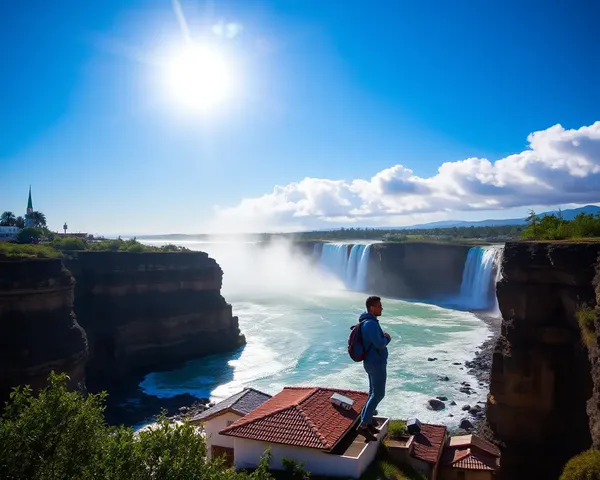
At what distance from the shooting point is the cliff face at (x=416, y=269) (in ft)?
202

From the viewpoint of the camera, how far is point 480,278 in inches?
2137

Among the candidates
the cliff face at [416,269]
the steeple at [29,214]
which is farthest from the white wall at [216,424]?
the steeple at [29,214]

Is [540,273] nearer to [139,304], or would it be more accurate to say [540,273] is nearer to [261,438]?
[261,438]

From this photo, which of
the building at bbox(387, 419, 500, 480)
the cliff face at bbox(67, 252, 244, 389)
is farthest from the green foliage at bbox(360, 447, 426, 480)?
the cliff face at bbox(67, 252, 244, 389)

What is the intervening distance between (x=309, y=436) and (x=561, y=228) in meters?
11.9

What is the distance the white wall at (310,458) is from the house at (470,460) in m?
4.63

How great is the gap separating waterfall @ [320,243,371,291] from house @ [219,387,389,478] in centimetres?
5784

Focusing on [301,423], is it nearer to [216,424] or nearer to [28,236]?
[216,424]

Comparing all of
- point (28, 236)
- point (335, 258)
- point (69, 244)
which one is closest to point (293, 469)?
point (69, 244)

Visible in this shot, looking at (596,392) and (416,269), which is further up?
(596,392)

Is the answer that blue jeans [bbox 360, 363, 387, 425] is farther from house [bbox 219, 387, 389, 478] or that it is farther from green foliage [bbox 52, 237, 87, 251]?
green foliage [bbox 52, 237, 87, 251]

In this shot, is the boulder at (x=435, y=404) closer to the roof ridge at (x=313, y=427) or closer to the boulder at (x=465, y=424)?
the boulder at (x=465, y=424)

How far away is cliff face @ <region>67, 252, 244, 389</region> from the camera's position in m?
33.0

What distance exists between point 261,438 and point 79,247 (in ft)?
101
